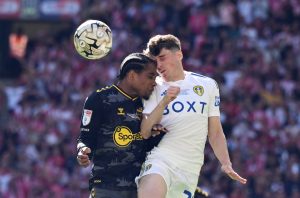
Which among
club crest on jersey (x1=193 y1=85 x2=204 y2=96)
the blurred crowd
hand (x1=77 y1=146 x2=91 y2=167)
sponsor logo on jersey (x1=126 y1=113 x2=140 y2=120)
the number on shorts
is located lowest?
the blurred crowd

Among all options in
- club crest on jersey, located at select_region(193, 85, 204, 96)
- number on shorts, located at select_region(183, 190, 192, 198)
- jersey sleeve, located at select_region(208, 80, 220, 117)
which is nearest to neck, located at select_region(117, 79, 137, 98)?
club crest on jersey, located at select_region(193, 85, 204, 96)

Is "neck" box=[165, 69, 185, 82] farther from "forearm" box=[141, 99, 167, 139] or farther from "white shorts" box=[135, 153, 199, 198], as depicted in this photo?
"white shorts" box=[135, 153, 199, 198]

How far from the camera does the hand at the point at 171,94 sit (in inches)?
352

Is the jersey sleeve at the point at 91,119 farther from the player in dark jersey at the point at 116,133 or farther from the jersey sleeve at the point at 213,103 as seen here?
the jersey sleeve at the point at 213,103

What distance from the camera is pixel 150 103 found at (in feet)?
30.6

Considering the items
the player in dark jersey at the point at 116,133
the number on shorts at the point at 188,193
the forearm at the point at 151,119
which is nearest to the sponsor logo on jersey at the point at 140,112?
the player in dark jersey at the point at 116,133

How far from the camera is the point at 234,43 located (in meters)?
22.0

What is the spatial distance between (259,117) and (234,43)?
2755 mm

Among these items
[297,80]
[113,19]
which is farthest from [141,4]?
[297,80]

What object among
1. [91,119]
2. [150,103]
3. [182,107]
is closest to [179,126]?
[182,107]

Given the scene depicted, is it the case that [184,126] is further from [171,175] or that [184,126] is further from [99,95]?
[99,95]

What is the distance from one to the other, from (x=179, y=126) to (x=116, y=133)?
1.83 feet

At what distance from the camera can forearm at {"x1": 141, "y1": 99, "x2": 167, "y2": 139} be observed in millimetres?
9062

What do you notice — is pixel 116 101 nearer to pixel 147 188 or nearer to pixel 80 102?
pixel 147 188
